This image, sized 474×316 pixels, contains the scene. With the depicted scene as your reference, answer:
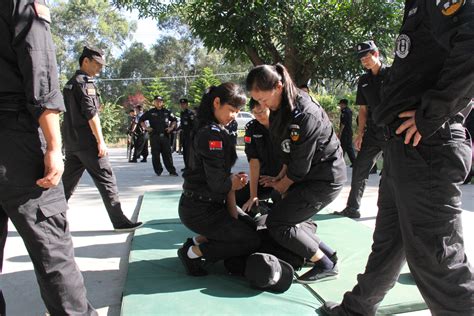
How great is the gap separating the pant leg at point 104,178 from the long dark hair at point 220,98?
1470 mm

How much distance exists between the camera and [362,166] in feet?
15.4

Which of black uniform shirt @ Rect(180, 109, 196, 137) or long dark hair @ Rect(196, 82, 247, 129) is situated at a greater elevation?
long dark hair @ Rect(196, 82, 247, 129)

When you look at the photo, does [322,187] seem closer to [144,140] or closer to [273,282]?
[273,282]

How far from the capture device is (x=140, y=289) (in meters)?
2.74

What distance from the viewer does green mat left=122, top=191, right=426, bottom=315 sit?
248 cm

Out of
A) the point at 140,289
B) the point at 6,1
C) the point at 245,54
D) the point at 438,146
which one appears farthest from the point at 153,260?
the point at 245,54

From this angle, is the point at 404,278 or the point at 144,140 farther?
the point at 144,140

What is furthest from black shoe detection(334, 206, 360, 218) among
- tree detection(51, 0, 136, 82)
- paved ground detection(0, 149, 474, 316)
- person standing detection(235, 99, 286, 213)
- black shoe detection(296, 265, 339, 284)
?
tree detection(51, 0, 136, 82)

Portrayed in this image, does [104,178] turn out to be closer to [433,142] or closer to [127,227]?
[127,227]

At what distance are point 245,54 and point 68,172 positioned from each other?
616cm

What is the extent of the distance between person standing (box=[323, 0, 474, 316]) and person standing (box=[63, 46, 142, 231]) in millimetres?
2914

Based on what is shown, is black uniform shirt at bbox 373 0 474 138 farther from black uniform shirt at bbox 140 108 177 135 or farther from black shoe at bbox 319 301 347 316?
black uniform shirt at bbox 140 108 177 135

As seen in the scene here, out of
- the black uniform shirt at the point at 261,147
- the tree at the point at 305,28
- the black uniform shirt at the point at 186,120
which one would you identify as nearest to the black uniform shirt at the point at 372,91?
the black uniform shirt at the point at 261,147

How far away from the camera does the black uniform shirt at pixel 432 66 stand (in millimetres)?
1580
